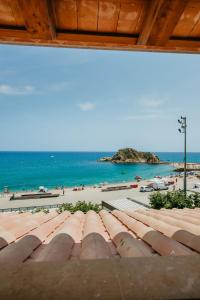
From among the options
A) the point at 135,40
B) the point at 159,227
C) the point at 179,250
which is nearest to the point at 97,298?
the point at 179,250

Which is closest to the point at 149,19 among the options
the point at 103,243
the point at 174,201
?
the point at 103,243

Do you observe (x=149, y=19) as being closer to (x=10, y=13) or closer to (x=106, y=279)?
(x=10, y=13)

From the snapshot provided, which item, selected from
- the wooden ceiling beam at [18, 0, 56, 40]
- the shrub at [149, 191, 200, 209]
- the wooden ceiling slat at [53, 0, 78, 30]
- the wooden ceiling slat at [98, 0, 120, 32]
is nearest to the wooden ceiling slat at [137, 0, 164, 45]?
the wooden ceiling slat at [98, 0, 120, 32]

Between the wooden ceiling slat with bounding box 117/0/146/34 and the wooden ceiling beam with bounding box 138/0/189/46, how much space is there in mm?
65

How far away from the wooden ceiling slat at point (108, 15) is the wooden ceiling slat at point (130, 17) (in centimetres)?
4

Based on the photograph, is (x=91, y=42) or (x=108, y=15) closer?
(x=108, y=15)

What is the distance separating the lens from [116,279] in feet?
4.35

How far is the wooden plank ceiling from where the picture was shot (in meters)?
1.86

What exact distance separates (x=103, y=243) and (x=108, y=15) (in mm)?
2408

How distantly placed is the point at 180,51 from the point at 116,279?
88.8 inches

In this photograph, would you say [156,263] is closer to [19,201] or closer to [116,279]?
[116,279]

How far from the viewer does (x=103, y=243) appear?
2898 mm

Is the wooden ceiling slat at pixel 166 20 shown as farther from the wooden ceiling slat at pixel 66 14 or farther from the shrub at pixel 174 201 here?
the shrub at pixel 174 201

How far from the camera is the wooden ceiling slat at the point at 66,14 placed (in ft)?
6.14
